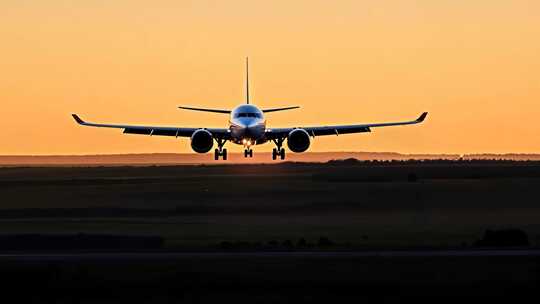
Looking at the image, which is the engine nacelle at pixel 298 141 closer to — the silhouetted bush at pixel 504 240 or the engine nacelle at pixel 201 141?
the engine nacelle at pixel 201 141

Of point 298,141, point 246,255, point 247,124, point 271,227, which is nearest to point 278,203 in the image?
point 247,124

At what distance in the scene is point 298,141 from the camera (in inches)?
4281

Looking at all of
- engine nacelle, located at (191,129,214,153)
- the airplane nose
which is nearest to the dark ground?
engine nacelle, located at (191,129,214,153)

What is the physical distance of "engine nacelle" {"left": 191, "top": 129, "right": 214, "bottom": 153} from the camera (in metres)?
108

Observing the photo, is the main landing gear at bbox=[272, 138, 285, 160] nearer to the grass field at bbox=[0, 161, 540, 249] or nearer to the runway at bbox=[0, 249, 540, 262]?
the grass field at bbox=[0, 161, 540, 249]

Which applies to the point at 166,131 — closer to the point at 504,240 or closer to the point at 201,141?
the point at 201,141

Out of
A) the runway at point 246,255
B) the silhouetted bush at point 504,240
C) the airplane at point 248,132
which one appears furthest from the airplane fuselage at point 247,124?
the runway at point 246,255

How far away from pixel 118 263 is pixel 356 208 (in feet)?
156

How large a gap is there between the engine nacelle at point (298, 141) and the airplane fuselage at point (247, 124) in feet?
6.51

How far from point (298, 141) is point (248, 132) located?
4563 millimetres

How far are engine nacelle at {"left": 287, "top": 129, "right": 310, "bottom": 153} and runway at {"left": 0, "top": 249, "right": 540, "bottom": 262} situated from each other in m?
49.9

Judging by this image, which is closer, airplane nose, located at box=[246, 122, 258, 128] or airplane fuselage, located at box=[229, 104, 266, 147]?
airplane nose, located at box=[246, 122, 258, 128]

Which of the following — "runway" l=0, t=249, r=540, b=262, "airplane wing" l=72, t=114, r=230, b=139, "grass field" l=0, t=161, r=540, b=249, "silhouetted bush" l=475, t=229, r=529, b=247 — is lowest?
"runway" l=0, t=249, r=540, b=262

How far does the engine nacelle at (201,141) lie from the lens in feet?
353
